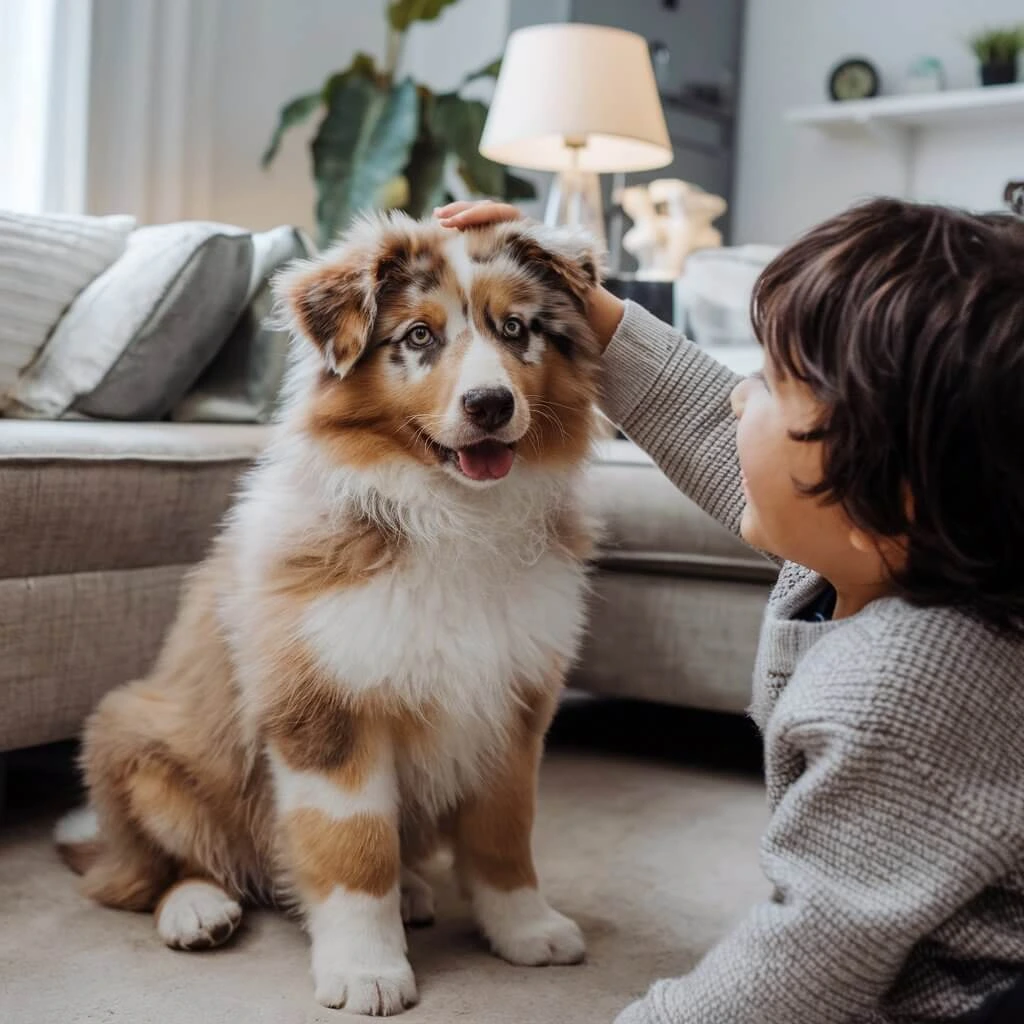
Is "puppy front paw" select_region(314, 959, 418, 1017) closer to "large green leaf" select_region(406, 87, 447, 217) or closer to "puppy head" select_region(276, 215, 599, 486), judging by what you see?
"puppy head" select_region(276, 215, 599, 486)

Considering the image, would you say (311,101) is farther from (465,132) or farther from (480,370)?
(480,370)

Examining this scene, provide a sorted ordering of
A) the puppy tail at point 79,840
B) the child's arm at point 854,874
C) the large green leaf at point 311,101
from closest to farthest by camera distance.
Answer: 1. the child's arm at point 854,874
2. the puppy tail at point 79,840
3. the large green leaf at point 311,101

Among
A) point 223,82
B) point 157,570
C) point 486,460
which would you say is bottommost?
point 157,570

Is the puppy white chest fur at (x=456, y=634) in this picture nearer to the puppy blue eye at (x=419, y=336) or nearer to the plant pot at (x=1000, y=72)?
the puppy blue eye at (x=419, y=336)

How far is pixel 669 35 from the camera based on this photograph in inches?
204

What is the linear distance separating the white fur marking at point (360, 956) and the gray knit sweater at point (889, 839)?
0.43 m

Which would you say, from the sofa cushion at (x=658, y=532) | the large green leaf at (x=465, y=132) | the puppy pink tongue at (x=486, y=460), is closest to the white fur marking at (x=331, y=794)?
the puppy pink tongue at (x=486, y=460)

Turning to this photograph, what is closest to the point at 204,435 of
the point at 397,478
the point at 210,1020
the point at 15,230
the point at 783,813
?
the point at 15,230

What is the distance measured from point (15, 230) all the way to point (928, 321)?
1.84 metres

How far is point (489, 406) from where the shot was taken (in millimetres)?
1359

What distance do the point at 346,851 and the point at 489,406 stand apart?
50cm

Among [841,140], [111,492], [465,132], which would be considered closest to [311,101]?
[465,132]

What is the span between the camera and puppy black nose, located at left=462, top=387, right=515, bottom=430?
53.2 inches

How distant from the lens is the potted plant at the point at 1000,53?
4.77 metres
